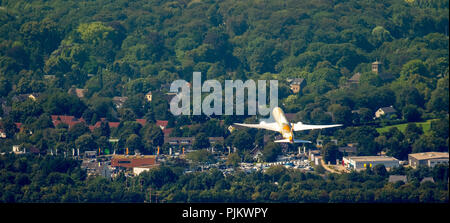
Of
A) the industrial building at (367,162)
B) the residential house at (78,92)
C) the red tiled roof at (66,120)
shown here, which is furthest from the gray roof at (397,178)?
the residential house at (78,92)

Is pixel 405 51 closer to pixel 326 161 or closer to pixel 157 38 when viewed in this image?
pixel 157 38

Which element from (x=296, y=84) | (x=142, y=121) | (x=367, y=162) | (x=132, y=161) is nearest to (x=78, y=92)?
(x=142, y=121)

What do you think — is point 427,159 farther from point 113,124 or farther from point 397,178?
point 113,124

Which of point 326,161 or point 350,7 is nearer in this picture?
point 326,161

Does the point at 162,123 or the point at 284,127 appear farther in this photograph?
the point at 162,123

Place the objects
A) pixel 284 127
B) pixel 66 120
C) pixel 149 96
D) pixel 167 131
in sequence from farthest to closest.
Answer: pixel 149 96
pixel 66 120
pixel 167 131
pixel 284 127
